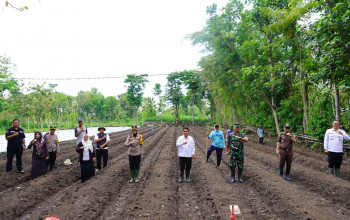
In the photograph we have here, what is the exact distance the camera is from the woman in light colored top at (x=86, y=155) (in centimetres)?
664

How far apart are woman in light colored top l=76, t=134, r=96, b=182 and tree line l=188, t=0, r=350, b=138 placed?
7.36m

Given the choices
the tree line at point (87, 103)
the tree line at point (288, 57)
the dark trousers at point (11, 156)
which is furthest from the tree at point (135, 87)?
the dark trousers at point (11, 156)

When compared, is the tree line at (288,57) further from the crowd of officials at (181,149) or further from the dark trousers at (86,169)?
the dark trousers at (86,169)

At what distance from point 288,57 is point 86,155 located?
12.8 m

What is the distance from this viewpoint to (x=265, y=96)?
16.2 meters

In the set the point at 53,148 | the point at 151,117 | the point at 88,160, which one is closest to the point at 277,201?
the point at 88,160

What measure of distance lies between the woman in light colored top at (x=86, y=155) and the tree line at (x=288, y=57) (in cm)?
736

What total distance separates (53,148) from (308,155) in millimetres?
11274

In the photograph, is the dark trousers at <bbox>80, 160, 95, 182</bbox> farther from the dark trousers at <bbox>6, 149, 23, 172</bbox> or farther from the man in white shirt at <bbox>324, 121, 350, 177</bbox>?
the man in white shirt at <bbox>324, 121, 350, 177</bbox>

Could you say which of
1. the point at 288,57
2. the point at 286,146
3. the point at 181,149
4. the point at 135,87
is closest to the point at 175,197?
the point at 181,149

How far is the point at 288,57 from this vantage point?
13.8 metres

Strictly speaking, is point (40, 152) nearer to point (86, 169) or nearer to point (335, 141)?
point (86, 169)

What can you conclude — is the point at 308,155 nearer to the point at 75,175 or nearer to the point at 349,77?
the point at 349,77

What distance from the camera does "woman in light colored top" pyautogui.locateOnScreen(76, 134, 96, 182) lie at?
6.64 meters
